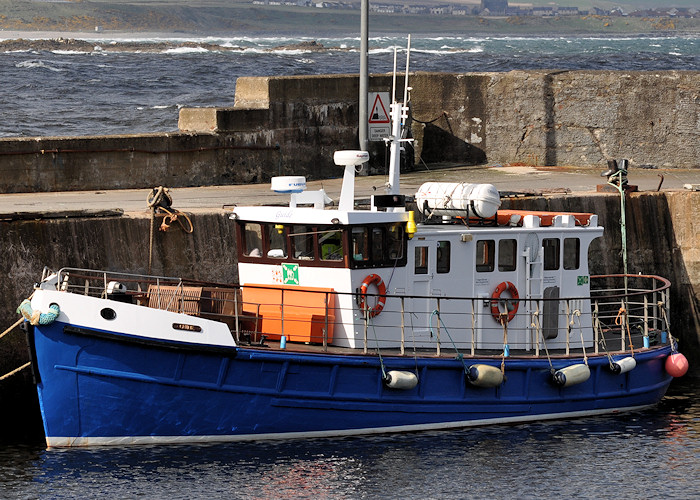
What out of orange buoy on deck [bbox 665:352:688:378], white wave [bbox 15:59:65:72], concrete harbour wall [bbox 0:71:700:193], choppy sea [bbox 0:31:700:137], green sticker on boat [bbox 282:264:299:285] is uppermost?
white wave [bbox 15:59:65:72]

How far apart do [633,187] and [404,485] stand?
27.0 ft

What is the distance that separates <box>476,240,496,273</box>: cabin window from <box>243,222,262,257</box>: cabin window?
2.67 m

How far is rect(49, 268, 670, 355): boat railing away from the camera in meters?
14.5

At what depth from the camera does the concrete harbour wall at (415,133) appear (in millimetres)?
19719

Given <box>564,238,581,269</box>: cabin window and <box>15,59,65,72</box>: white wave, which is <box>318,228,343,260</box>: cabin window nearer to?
<box>564,238,581,269</box>: cabin window

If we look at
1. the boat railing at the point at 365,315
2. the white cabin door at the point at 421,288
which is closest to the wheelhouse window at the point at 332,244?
the white cabin door at the point at 421,288

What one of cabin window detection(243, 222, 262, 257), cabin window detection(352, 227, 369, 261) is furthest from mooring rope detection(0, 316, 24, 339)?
cabin window detection(352, 227, 369, 261)

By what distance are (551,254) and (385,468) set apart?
3.82 meters

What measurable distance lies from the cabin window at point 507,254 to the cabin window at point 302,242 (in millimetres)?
2393

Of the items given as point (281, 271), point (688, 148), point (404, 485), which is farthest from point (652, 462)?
point (688, 148)

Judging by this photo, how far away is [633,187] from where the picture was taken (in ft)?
63.6

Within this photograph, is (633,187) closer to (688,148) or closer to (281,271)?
(688,148)

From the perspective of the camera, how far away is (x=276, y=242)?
1484 centimetres

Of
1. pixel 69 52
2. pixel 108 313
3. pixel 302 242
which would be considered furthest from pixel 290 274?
pixel 69 52
